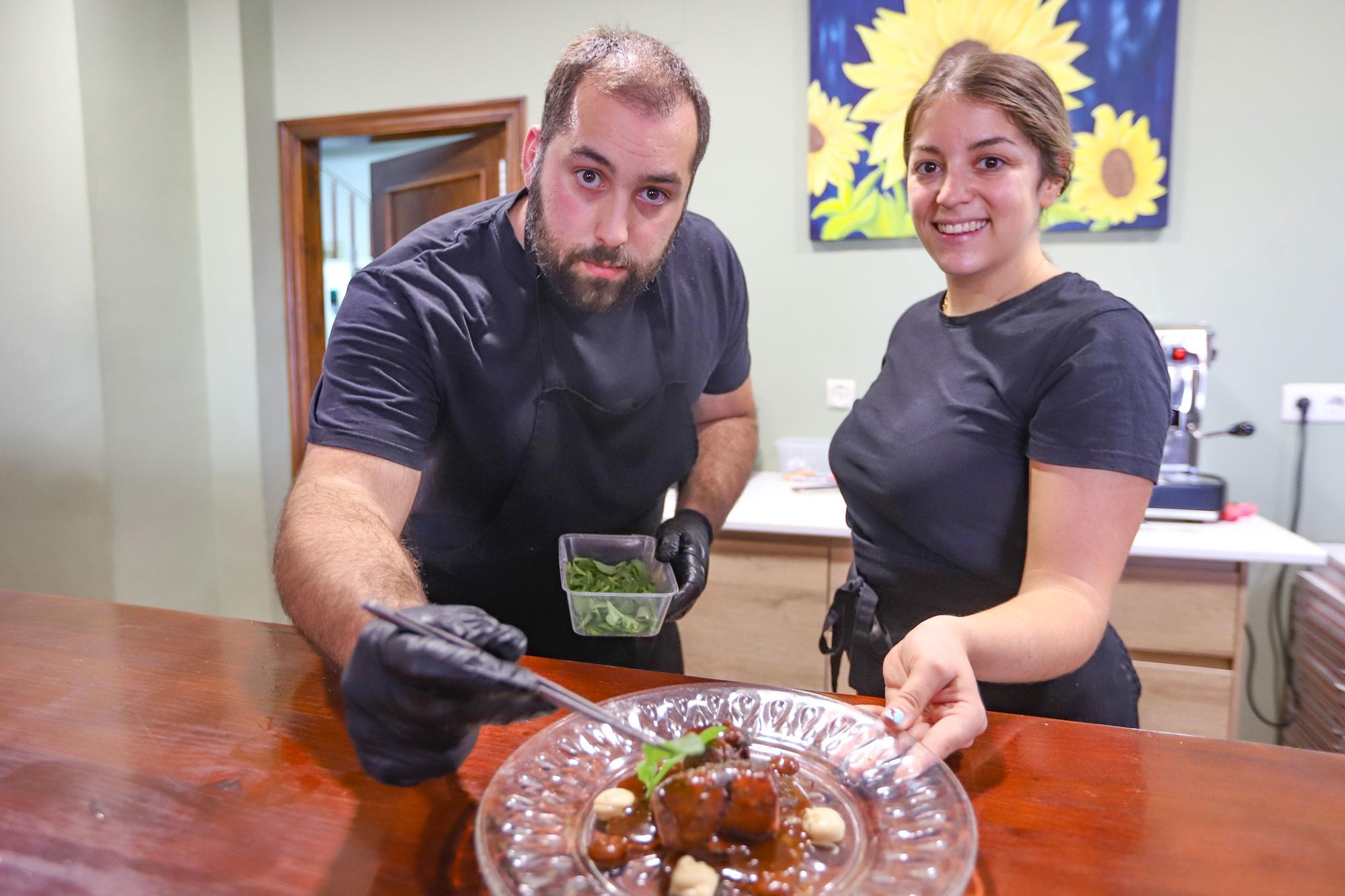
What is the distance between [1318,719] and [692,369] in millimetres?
2003

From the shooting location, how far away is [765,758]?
0.80 m

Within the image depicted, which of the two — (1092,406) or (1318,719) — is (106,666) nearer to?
(1092,406)

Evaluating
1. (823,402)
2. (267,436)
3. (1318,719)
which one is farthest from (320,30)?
(1318,719)

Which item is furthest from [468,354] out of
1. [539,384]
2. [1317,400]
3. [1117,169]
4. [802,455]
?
[1317,400]

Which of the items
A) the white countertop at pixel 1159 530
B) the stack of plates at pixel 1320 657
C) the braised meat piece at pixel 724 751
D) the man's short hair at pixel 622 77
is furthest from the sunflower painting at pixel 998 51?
the braised meat piece at pixel 724 751

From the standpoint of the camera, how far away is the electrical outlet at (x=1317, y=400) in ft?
7.76

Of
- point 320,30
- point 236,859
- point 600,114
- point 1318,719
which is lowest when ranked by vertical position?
point 1318,719

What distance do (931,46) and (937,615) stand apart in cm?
205

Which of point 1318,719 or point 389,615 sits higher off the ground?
point 389,615

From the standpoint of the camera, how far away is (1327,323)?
7.75ft

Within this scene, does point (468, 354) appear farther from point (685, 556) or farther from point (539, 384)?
point (685, 556)

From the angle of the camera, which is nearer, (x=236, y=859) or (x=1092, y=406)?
(x=236, y=859)

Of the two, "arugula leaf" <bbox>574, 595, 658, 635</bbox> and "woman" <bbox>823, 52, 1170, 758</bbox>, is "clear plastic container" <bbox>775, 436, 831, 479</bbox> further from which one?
"arugula leaf" <bbox>574, 595, 658, 635</bbox>

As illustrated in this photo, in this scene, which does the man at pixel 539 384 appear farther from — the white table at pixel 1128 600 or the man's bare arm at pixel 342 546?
the white table at pixel 1128 600
